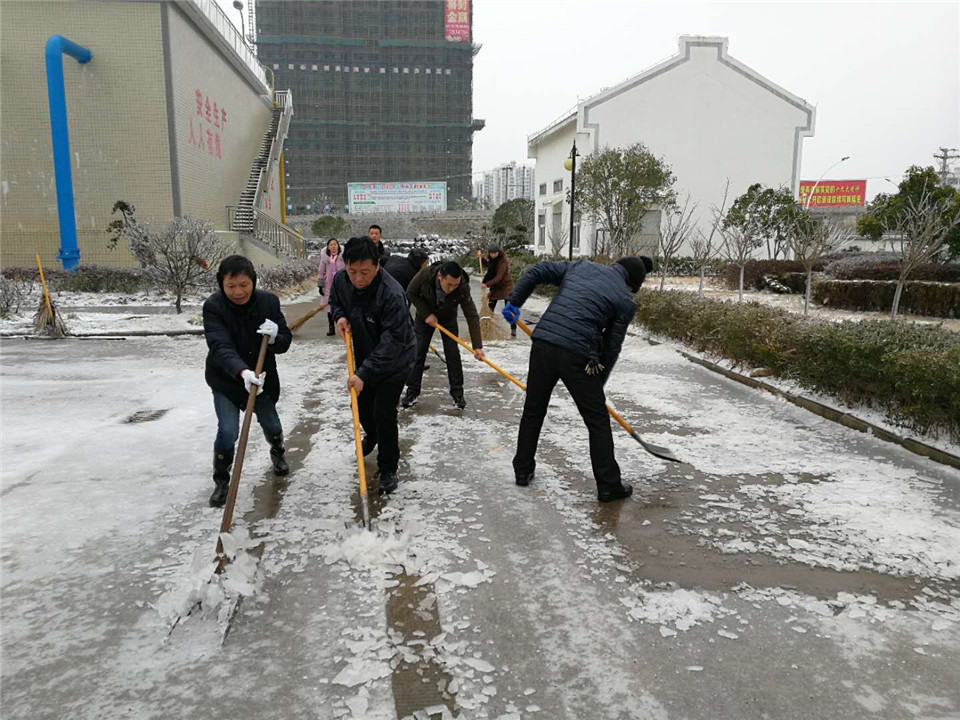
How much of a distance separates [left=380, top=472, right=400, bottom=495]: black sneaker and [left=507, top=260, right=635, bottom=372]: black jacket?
1238 mm

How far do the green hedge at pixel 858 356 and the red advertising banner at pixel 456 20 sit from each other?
85644mm

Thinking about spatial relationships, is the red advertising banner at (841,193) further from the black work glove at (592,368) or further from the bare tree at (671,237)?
the black work glove at (592,368)

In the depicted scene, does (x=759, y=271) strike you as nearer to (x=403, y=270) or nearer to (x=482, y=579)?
(x=403, y=270)

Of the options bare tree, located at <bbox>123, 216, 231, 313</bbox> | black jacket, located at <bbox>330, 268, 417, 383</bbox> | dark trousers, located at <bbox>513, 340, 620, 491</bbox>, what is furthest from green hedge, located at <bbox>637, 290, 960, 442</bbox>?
bare tree, located at <bbox>123, 216, 231, 313</bbox>

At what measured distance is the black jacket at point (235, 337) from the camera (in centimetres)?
394

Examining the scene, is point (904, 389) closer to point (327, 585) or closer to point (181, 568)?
point (327, 585)

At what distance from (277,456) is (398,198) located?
174 ft

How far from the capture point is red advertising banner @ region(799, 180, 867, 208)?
185 ft

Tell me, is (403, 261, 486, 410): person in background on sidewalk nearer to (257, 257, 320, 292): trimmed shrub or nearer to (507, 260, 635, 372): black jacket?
(507, 260, 635, 372): black jacket

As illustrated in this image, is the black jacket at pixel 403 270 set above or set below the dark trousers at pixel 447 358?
above

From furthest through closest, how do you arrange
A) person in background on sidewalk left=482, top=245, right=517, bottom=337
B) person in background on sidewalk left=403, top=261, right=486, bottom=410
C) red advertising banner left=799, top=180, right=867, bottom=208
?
red advertising banner left=799, top=180, right=867, bottom=208 → person in background on sidewalk left=482, top=245, right=517, bottom=337 → person in background on sidewalk left=403, top=261, right=486, bottom=410

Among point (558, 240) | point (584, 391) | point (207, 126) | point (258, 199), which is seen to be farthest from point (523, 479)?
point (558, 240)

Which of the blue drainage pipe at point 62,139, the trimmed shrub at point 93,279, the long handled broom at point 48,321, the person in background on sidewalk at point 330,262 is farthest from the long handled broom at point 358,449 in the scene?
the blue drainage pipe at point 62,139

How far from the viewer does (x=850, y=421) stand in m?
5.74
